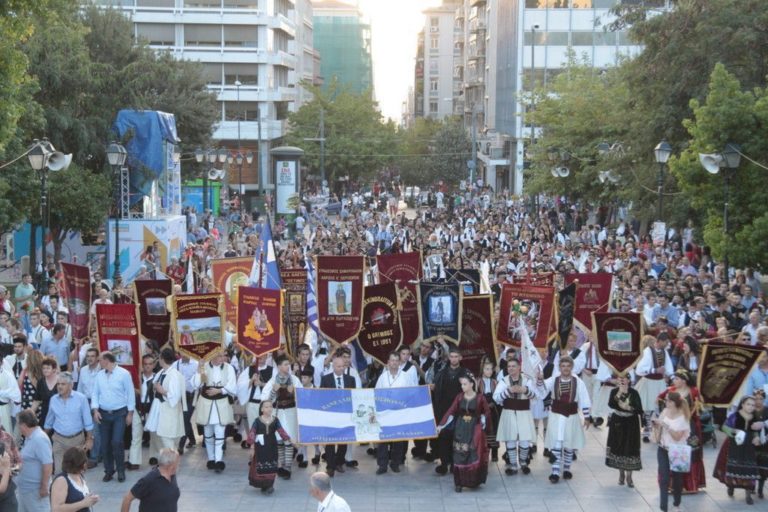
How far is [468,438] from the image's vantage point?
1326 cm

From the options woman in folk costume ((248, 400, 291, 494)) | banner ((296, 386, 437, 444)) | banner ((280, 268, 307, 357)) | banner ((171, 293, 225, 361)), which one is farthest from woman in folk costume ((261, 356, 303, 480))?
banner ((280, 268, 307, 357))

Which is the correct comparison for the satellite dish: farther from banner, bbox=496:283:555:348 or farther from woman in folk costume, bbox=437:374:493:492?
woman in folk costume, bbox=437:374:493:492

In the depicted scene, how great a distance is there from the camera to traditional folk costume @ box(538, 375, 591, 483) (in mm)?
13750

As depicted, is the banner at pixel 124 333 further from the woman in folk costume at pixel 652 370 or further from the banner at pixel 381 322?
the woman in folk costume at pixel 652 370

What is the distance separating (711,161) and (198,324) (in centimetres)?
1155

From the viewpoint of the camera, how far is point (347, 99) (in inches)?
3145

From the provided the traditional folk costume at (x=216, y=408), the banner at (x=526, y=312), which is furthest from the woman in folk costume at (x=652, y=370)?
the traditional folk costume at (x=216, y=408)

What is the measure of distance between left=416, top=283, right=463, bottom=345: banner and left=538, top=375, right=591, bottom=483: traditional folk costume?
6.57 ft

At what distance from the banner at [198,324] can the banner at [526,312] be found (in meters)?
3.90

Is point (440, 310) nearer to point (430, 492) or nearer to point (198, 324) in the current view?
point (430, 492)

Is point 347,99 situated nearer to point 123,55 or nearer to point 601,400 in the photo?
point 123,55

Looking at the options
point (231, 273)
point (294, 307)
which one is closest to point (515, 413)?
point (294, 307)

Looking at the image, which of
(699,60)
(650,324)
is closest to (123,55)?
(699,60)

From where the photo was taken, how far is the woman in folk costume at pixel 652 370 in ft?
50.8
